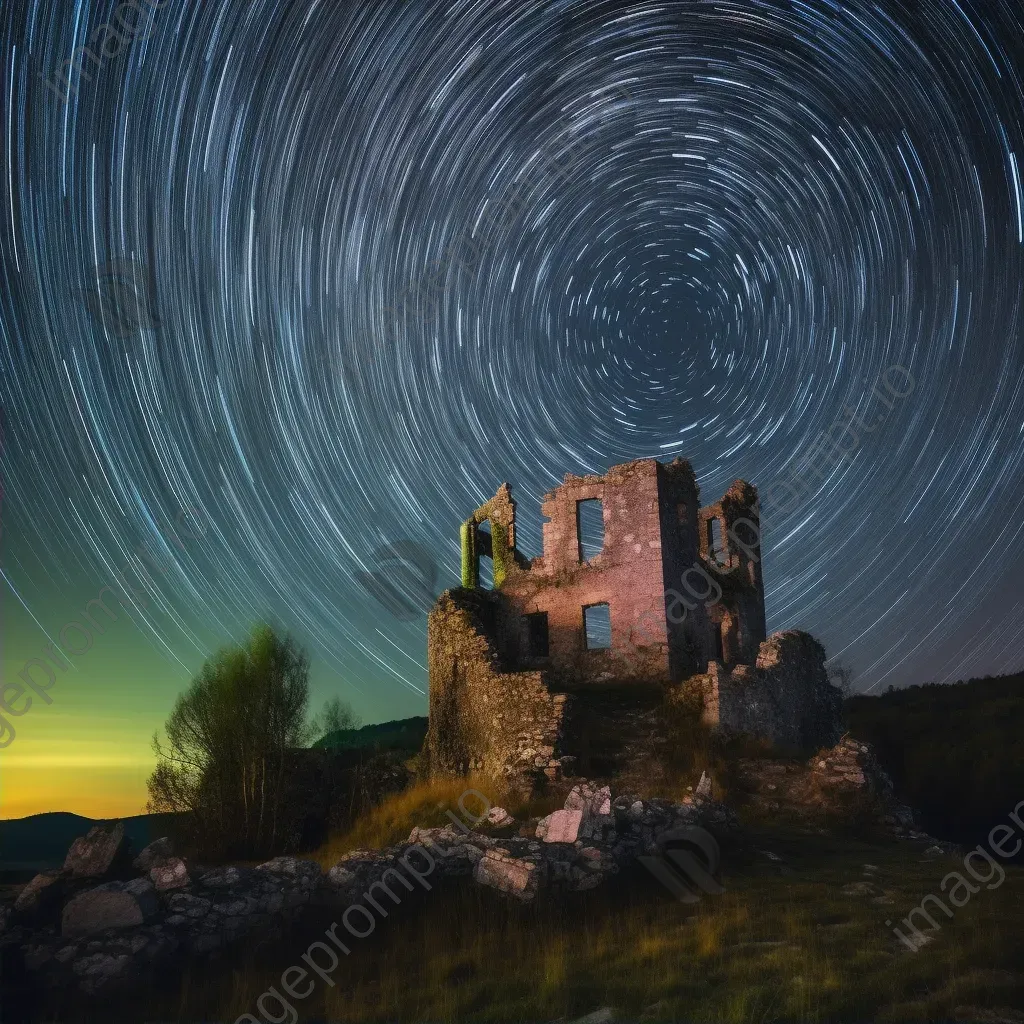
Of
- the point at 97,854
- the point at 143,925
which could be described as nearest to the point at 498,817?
the point at 97,854

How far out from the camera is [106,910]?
8.16 metres

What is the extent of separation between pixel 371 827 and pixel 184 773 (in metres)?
5.08

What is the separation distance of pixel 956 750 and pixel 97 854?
2710cm

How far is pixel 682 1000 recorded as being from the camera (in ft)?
22.7

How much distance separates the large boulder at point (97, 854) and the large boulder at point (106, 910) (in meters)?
1.57

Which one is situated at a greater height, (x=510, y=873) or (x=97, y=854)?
(x=97, y=854)

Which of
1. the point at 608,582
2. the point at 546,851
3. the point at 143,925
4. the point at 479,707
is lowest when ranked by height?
the point at 143,925

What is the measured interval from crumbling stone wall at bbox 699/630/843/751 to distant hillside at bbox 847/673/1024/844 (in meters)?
3.57

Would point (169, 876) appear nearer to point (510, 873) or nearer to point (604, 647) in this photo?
point (510, 873)

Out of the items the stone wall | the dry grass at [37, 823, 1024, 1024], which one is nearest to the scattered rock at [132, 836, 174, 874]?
the dry grass at [37, 823, 1024, 1024]

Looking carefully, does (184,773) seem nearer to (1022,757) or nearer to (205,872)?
(205,872)

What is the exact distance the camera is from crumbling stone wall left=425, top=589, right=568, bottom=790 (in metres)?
17.3

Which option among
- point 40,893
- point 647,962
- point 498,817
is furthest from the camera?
point 498,817
